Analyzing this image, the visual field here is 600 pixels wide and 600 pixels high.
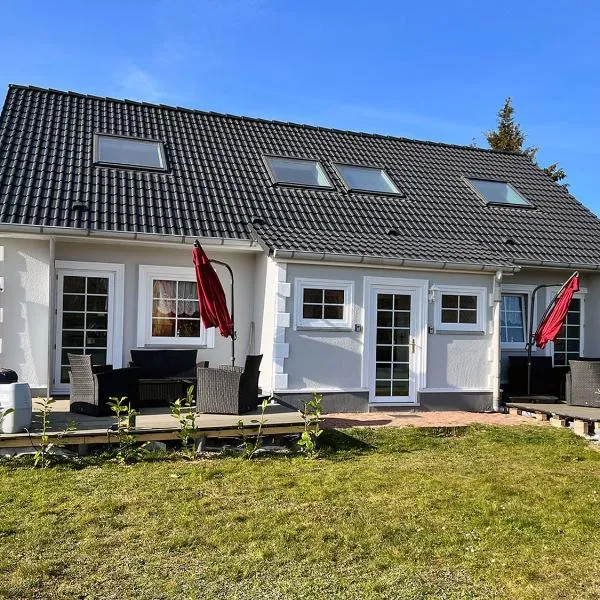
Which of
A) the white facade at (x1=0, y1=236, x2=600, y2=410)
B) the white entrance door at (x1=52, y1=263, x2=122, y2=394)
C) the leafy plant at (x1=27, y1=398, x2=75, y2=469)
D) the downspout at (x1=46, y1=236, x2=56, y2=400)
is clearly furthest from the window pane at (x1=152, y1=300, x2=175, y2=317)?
the leafy plant at (x1=27, y1=398, x2=75, y2=469)

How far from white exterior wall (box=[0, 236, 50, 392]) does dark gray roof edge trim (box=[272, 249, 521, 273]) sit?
370 centimetres

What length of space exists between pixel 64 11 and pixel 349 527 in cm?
955

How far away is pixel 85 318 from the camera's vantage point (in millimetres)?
10422

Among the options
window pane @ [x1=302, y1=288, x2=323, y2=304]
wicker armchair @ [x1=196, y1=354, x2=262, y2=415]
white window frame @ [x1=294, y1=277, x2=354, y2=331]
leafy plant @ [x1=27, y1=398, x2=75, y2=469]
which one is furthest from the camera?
window pane @ [x1=302, y1=288, x2=323, y2=304]

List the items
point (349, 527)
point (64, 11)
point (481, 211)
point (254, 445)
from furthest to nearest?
point (481, 211)
point (64, 11)
point (254, 445)
point (349, 527)

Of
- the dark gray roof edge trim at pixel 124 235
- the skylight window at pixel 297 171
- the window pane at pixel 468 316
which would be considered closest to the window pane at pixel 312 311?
the dark gray roof edge trim at pixel 124 235

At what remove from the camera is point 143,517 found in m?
5.10

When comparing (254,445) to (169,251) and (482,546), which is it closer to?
(482,546)

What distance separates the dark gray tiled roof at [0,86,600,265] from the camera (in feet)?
34.8

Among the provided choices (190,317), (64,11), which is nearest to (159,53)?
(64,11)

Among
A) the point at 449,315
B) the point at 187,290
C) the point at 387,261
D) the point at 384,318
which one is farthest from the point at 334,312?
the point at 187,290

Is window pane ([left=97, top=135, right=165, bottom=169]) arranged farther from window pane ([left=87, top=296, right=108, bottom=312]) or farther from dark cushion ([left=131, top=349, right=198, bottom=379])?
dark cushion ([left=131, top=349, right=198, bottom=379])

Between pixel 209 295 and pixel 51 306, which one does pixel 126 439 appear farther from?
pixel 51 306

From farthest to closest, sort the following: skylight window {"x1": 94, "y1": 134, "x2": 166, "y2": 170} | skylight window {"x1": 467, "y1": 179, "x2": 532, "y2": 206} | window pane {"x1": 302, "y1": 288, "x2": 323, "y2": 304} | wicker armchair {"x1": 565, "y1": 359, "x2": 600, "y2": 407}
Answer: skylight window {"x1": 467, "y1": 179, "x2": 532, "y2": 206} < skylight window {"x1": 94, "y1": 134, "x2": 166, "y2": 170} < wicker armchair {"x1": 565, "y1": 359, "x2": 600, "y2": 407} < window pane {"x1": 302, "y1": 288, "x2": 323, "y2": 304}
